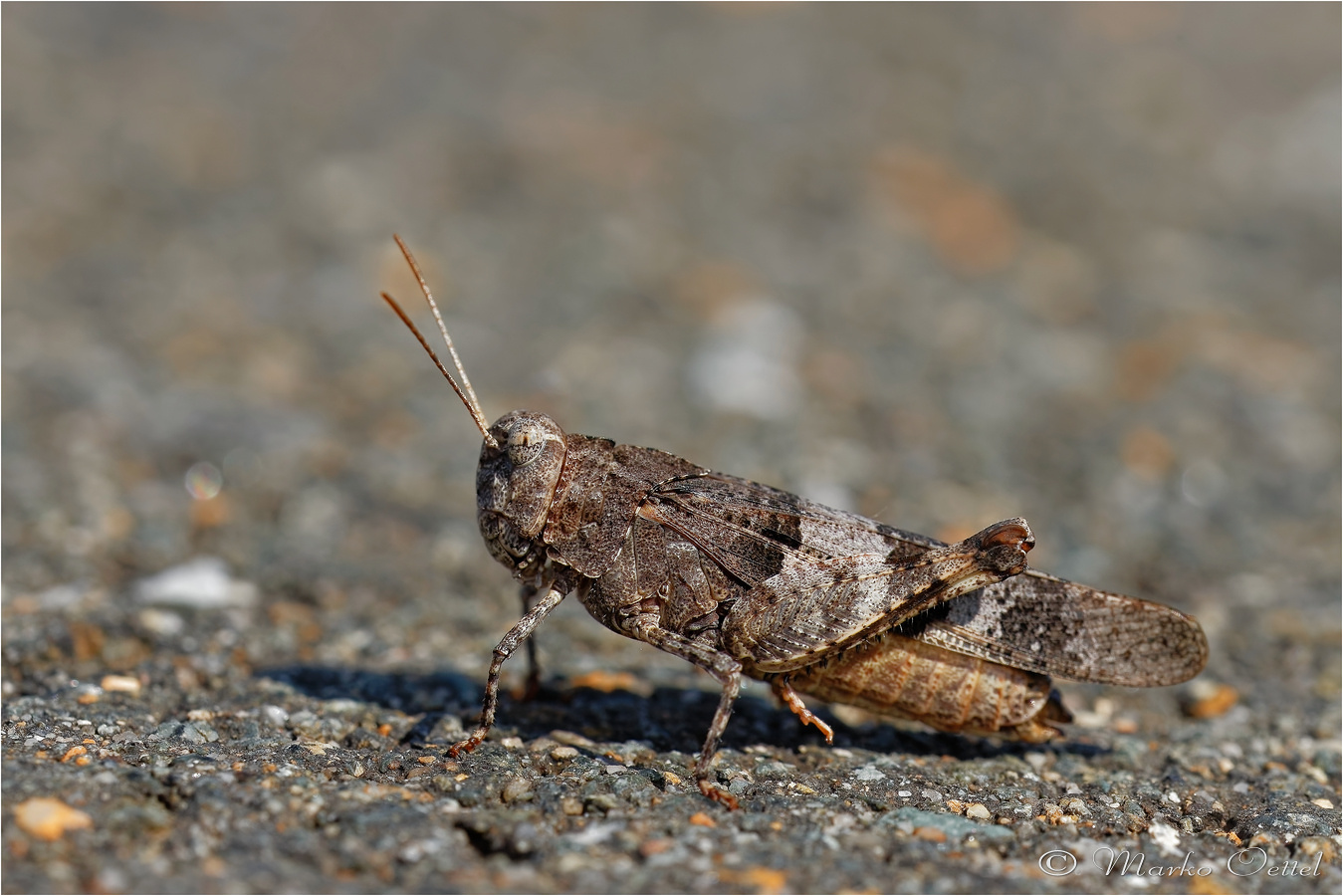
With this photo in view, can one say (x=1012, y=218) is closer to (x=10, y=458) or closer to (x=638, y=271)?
(x=638, y=271)

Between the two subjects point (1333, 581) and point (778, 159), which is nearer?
point (1333, 581)

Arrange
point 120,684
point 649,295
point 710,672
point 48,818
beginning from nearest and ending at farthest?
point 48,818
point 710,672
point 120,684
point 649,295

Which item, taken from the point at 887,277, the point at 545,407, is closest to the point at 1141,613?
the point at 545,407

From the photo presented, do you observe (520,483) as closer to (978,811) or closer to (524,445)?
(524,445)

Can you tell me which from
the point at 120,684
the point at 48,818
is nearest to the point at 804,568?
the point at 48,818

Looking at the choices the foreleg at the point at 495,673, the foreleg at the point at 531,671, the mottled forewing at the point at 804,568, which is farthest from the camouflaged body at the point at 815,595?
the foreleg at the point at 531,671

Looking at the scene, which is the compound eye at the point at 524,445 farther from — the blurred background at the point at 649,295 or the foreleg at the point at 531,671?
the blurred background at the point at 649,295

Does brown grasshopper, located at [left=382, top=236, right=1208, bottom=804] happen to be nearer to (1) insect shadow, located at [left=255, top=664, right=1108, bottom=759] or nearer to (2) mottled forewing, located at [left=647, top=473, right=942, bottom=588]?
(2) mottled forewing, located at [left=647, top=473, right=942, bottom=588]

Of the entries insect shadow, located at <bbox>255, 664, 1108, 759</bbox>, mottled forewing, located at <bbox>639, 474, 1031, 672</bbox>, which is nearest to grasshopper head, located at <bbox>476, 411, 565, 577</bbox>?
mottled forewing, located at <bbox>639, 474, 1031, 672</bbox>
